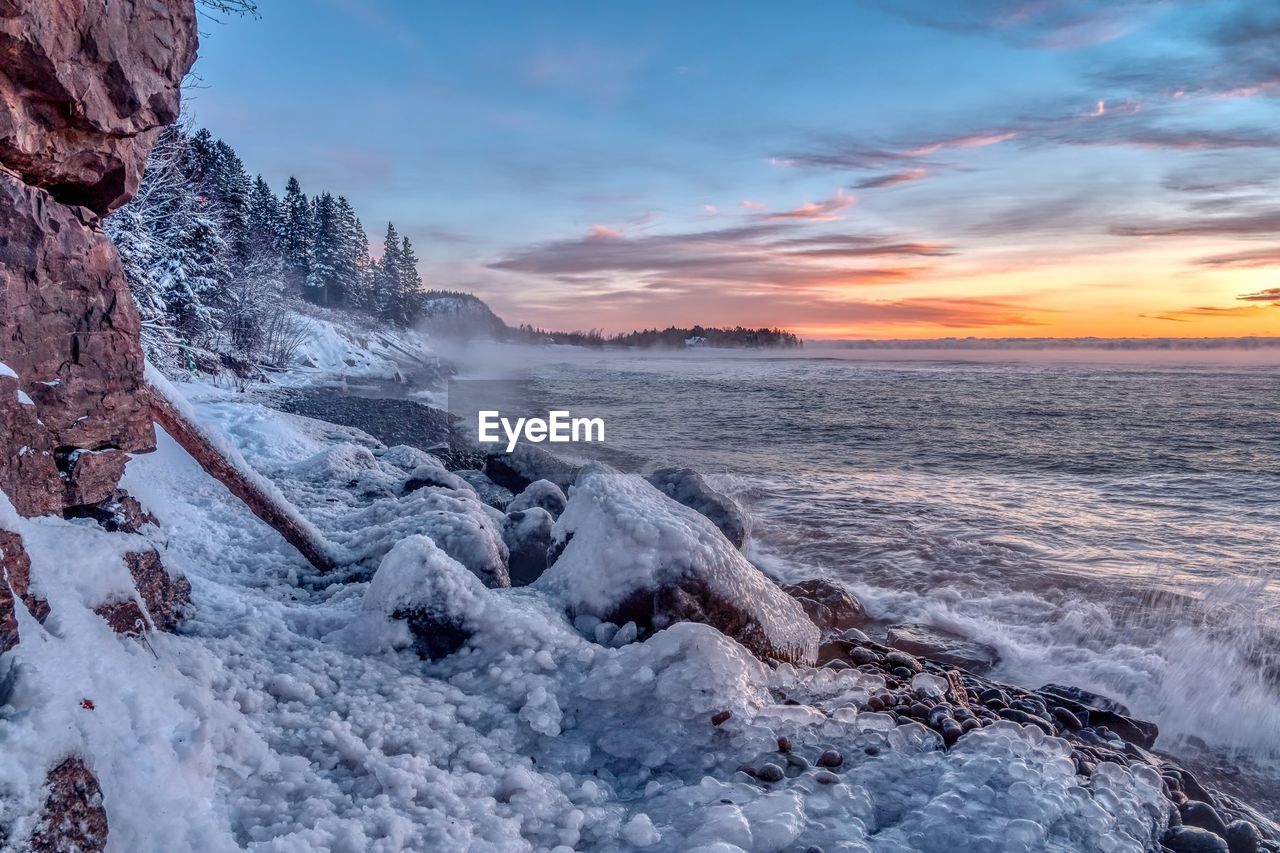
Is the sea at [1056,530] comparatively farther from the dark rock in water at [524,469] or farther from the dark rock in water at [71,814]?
the dark rock in water at [71,814]

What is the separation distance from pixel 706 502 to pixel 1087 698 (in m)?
5.13

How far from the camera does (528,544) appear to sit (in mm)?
7496

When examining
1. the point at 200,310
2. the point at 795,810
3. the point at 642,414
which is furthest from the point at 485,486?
the point at 642,414

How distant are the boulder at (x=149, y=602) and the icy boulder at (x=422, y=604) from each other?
3.33 ft

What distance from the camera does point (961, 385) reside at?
158 feet

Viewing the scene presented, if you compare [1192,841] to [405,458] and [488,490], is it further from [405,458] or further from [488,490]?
[488,490]

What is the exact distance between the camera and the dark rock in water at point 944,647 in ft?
23.0

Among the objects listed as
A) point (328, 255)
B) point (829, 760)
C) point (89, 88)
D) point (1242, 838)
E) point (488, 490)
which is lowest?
point (1242, 838)

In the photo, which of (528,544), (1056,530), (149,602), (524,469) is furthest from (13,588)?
(1056,530)

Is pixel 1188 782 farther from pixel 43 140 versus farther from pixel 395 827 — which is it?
pixel 43 140

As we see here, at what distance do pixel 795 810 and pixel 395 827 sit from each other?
5.75 ft

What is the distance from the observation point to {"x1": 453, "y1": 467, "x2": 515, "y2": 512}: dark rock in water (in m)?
12.0

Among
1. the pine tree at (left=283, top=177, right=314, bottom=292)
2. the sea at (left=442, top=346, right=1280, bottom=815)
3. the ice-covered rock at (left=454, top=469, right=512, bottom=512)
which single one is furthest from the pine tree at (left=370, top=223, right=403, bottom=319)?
the ice-covered rock at (left=454, top=469, right=512, bottom=512)

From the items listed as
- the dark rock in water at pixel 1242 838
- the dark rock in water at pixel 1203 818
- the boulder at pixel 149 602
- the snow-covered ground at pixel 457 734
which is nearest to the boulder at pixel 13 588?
the snow-covered ground at pixel 457 734
